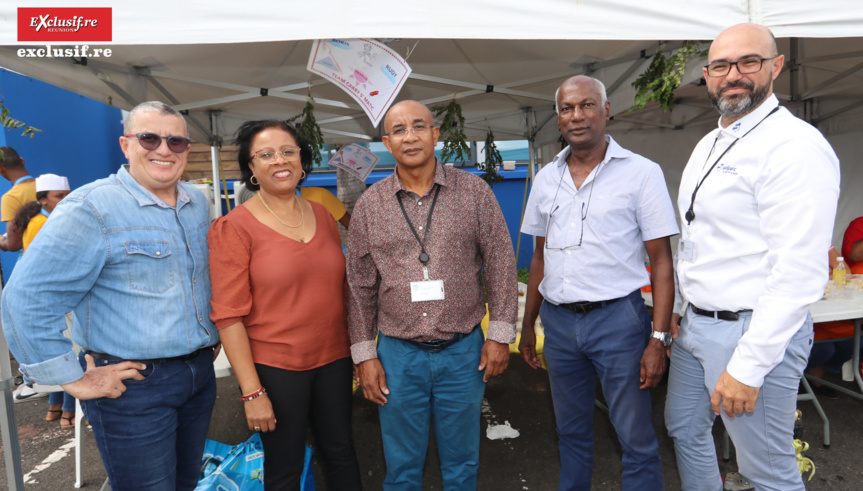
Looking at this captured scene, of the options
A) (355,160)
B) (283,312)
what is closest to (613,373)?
(283,312)

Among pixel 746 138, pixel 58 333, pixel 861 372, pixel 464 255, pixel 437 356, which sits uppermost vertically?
pixel 746 138

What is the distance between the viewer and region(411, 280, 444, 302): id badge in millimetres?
1902

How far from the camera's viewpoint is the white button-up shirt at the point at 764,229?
144cm

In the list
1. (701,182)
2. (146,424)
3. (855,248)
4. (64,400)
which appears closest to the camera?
(146,424)

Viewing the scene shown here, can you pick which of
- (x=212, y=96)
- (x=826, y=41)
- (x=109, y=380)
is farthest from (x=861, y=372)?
(x=212, y=96)

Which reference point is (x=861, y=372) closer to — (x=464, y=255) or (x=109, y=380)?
(x=464, y=255)

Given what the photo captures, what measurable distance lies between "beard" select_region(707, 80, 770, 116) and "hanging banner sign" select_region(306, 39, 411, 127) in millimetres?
1374

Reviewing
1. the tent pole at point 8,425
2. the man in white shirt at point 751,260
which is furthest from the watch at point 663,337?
the tent pole at point 8,425

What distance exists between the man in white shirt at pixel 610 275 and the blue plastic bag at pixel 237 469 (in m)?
1.34

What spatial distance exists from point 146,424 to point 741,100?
2265mm

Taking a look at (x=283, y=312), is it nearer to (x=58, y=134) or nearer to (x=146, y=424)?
(x=146, y=424)

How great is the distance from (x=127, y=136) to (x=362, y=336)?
3.69 ft

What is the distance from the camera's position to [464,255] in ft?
6.48

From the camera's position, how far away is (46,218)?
403 cm
